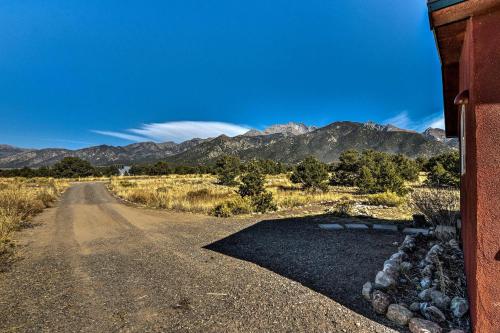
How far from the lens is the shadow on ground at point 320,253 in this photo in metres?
4.73

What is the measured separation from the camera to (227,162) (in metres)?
33.5

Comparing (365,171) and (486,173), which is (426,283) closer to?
(486,173)

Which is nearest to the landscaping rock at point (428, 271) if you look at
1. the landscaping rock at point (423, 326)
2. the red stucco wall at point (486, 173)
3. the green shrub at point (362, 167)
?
the landscaping rock at point (423, 326)

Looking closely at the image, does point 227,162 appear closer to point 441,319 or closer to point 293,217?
point 293,217

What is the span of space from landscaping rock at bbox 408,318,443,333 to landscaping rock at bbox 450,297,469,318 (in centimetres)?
42

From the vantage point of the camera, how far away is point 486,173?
288 centimetres

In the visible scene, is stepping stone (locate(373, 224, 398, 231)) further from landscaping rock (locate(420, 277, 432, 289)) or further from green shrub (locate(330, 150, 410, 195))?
green shrub (locate(330, 150, 410, 195))

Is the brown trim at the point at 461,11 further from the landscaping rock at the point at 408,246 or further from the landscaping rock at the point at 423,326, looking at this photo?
the landscaping rock at the point at 408,246

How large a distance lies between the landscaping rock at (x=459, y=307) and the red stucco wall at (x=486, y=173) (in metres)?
0.53

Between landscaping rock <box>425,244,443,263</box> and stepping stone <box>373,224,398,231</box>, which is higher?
landscaping rock <box>425,244,443,263</box>

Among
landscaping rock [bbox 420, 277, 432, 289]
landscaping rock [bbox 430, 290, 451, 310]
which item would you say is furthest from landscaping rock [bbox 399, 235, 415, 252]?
landscaping rock [bbox 430, 290, 451, 310]

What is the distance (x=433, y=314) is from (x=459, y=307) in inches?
12.2

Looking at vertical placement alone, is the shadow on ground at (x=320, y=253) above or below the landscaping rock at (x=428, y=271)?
below

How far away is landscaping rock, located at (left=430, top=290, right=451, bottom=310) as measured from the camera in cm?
371
